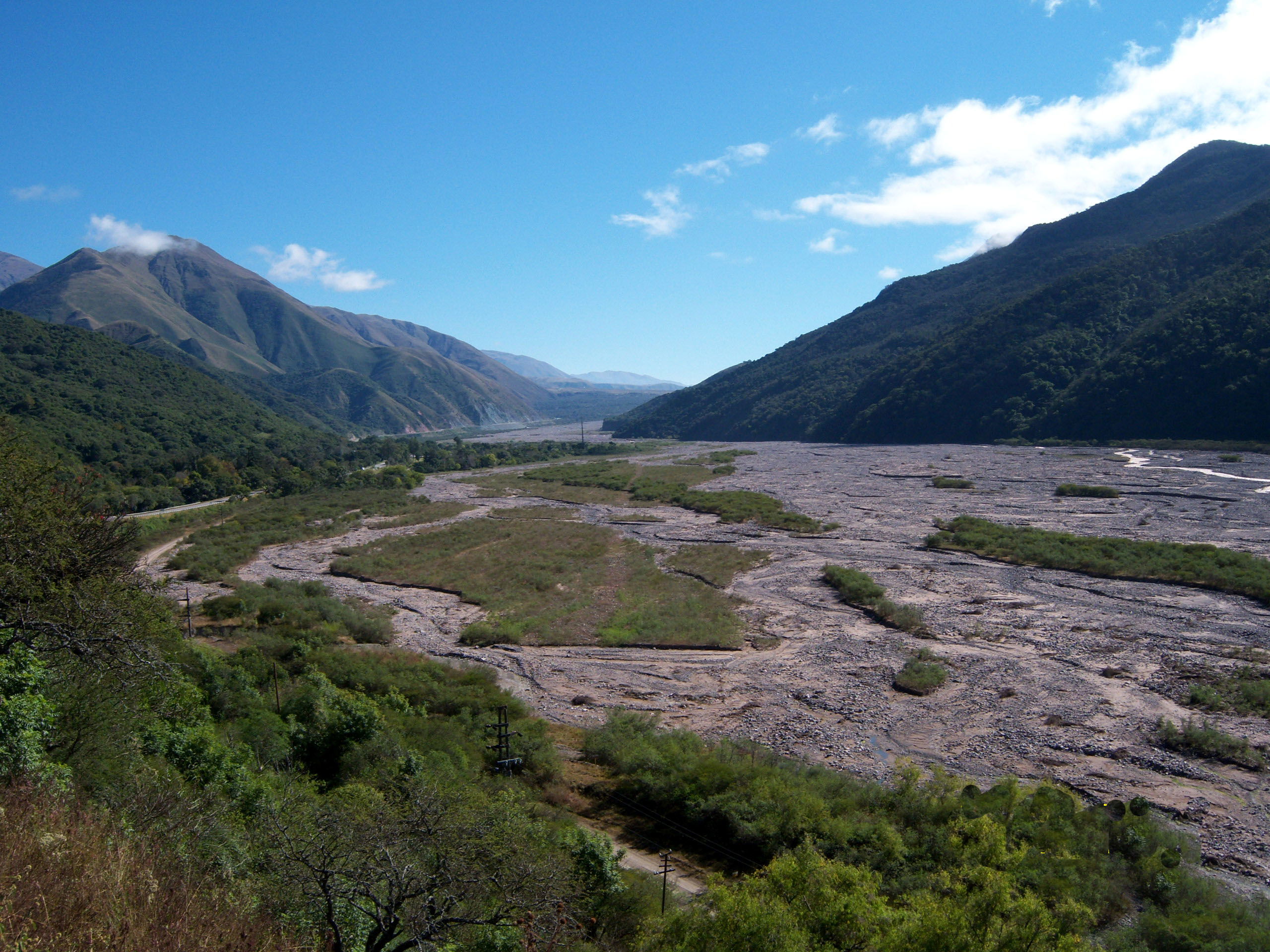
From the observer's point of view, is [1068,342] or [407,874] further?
[1068,342]

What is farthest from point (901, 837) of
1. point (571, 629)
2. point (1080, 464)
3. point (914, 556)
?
point (1080, 464)

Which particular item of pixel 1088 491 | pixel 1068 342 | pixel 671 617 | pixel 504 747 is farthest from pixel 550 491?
pixel 1068 342

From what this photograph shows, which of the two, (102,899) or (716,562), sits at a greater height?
(102,899)

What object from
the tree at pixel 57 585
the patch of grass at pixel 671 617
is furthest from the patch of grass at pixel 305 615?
the tree at pixel 57 585

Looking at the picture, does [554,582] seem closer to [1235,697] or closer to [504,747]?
[504,747]

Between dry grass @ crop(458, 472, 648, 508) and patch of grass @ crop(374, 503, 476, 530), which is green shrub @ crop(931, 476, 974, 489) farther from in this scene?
patch of grass @ crop(374, 503, 476, 530)
